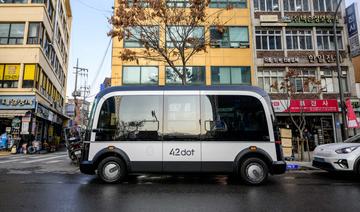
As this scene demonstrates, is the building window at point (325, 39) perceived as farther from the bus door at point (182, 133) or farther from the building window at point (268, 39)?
the bus door at point (182, 133)

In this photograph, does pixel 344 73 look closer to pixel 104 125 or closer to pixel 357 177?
pixel 357 177

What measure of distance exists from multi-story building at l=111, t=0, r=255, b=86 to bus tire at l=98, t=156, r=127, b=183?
1456 cm

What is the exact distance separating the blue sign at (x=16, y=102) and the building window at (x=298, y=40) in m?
22.0

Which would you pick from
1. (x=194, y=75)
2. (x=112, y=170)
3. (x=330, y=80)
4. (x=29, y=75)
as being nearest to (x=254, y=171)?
(x=112, y=170)

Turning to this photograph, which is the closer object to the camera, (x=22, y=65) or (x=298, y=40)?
(x=22, y=65)

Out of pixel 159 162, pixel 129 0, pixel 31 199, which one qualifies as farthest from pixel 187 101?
pixel 129 0

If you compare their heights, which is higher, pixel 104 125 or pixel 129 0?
pixel 129 0

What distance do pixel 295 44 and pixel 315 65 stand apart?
2.44 meters

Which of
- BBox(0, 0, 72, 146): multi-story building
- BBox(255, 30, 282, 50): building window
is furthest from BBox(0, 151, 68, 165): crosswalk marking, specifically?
BBox(255, 30, 282, 50): building window

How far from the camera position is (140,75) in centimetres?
2175

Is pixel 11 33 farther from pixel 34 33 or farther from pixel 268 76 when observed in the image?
pixel 268 76

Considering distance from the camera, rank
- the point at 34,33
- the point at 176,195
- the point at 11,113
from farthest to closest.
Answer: the point at 34,33
the point at 11,113
the point at 176,195

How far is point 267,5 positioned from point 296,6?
2528 millimetres

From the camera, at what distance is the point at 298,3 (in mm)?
22656
